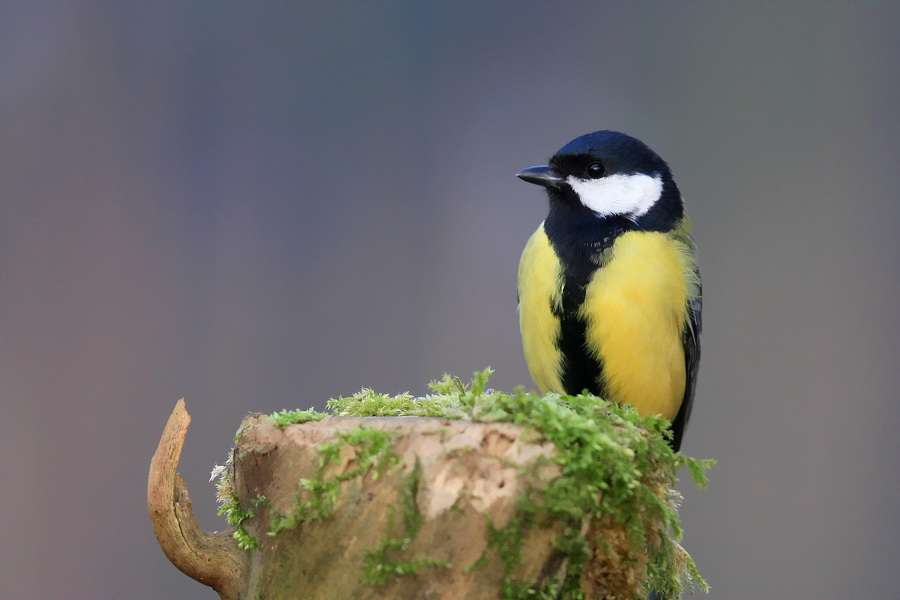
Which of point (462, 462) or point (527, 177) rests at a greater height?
point (527, 177)

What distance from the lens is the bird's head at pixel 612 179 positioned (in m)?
1.54

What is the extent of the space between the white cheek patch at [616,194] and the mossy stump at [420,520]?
0.66 meters

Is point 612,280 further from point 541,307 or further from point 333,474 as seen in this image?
point 333,474

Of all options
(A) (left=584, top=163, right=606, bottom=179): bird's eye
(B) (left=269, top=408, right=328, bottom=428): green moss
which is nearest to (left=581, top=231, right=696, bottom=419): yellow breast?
(A) (left=584, top=163, right=606, bottom=179): bird's eye

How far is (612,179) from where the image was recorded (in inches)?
61.1

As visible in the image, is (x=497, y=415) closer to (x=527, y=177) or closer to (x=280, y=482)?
(x=280, y=482)

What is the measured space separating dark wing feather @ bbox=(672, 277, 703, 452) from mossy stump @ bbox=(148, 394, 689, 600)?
64 cm

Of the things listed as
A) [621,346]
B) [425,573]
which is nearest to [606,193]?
[621,346]

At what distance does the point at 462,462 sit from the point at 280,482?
0.24 m

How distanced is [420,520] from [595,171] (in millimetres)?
884

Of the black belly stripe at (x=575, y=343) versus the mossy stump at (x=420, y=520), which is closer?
the mossy stump at (x=420, y=520)

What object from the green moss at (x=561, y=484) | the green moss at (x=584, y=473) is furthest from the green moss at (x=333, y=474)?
the green moss at (x=584, y=473)

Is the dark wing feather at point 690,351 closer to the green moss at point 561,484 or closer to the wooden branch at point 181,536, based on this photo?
the green moss at point 561,484

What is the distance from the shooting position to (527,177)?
160cm
